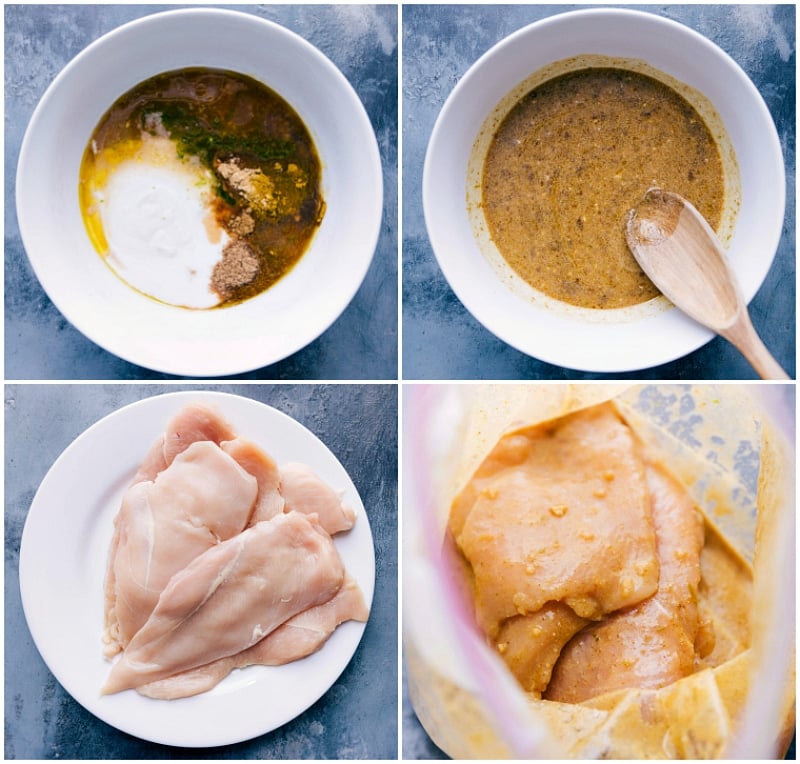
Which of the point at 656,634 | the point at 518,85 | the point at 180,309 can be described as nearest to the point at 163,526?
the point at 180,309

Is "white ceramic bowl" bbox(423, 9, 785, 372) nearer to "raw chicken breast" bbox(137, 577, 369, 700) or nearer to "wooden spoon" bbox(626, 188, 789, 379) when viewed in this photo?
"wooden spoon" bbox(626, 188, 789, 379)

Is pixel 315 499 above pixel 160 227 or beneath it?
beneath

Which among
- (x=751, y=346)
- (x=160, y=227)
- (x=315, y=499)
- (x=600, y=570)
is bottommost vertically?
(x=600, y=570)

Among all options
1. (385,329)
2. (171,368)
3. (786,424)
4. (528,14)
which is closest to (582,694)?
(786,424)

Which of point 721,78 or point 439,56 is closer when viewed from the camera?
point 721,78

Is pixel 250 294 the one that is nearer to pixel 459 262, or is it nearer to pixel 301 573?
pixel 459 262

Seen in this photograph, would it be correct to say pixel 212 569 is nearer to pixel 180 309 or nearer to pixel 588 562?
pixel 180 309

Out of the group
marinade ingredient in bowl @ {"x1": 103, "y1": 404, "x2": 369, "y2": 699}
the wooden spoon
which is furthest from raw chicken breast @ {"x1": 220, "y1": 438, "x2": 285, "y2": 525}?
the wooden spoon
